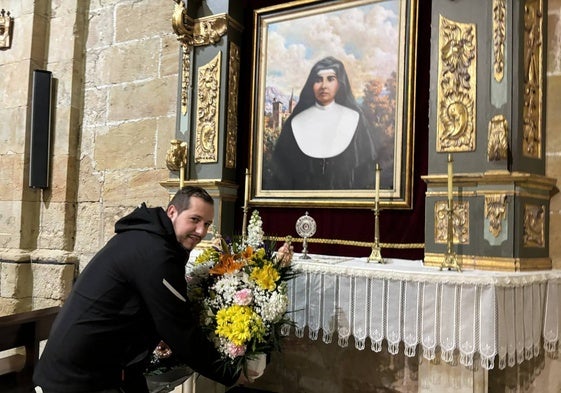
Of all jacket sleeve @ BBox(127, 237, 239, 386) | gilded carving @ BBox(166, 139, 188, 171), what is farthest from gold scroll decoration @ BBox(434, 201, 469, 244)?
gilded carving @ BBox(166, 139, 188, 171)

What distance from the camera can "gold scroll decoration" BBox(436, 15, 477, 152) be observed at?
3.52 m

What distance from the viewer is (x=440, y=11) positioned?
12.1 feet

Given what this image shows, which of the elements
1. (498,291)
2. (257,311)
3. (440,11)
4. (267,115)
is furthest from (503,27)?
(257,311)

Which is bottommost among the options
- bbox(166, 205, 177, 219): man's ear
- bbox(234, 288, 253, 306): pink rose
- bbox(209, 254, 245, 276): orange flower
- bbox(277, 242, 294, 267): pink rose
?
bbox(234, 288, 253, 306): pink rose

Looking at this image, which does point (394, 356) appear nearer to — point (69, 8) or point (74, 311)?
point (74, 311)

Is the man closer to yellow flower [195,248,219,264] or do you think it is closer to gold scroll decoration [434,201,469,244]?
yellow flower [195,248,219,264]

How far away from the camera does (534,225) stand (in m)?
3.41

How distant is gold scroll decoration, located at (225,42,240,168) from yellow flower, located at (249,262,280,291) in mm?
2127

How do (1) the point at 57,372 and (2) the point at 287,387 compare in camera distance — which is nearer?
(1) the point at 57,372

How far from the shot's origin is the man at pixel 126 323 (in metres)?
2.31

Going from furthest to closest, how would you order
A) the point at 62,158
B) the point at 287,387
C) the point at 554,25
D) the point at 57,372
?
the point at 62,158, the point at 287,387, the point at 554,25, the point at 57,372

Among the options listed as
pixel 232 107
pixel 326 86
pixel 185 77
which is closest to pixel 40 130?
pixel 185 77

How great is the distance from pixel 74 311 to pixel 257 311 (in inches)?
34.0

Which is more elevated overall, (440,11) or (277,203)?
(440,11)
